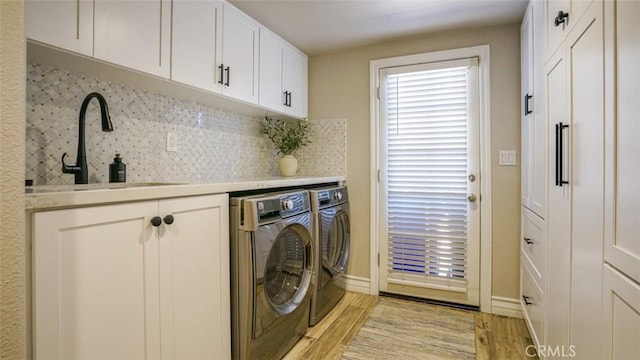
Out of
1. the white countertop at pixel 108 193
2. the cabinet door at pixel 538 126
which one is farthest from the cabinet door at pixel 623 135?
the white countertop at pixel 108 193

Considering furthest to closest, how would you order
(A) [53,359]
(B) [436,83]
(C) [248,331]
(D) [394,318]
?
(B) [436,83] < (D) [394,318] < (C) [248,331] < (A) [53,359]

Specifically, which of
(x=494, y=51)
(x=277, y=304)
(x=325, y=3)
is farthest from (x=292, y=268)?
(x=494, y=51)

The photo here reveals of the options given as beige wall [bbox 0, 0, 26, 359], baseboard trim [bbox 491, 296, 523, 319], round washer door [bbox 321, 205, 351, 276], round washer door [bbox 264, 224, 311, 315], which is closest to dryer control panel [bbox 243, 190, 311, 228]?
round washer door [bbox 264, 224, 311, 315]

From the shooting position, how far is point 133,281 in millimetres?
1162

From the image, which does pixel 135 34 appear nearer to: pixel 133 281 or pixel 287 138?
pixel 133 281

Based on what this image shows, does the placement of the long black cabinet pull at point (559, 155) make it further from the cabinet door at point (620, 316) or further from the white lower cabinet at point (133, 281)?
the white lower cabinet at point (133, 281)

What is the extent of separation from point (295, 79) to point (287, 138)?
0.53 metres

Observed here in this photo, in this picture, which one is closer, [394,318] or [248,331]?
[248,331]

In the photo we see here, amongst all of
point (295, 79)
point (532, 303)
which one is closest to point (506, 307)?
point (532, 303)

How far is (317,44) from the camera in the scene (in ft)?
9.45

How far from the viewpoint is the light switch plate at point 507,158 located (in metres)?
2.49

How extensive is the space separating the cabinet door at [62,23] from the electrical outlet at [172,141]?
0.76m

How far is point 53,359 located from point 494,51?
121 inches

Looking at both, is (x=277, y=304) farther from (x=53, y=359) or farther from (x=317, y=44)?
(x=317, y=44)
